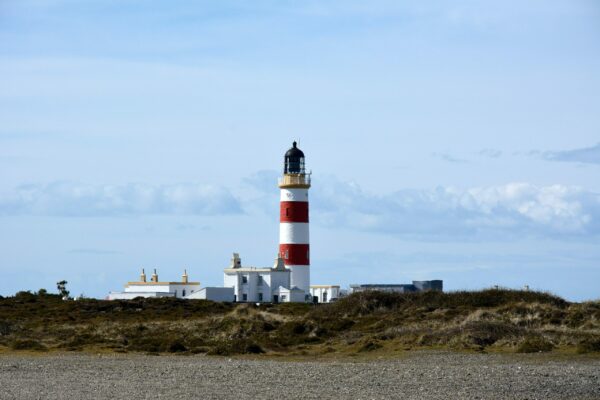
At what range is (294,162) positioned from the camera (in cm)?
6569

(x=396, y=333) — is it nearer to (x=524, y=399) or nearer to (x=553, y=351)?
(x=553, y=351)

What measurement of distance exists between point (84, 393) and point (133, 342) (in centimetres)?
1495

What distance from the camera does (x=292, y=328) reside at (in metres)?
37.3

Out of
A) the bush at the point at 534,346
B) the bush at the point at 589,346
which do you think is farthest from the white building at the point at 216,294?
the bush at the point at 589,346

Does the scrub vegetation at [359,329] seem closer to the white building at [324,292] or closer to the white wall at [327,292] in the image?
the white wall at [327,292]

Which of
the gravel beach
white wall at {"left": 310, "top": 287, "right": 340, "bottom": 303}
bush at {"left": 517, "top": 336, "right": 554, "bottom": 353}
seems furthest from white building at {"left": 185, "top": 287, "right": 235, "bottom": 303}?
bush at {"left": 517, "top": 336, "right": 554, "bottom": 353}

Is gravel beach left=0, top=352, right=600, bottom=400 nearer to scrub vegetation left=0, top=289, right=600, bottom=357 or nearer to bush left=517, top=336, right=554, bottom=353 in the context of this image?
bush left=517, top=336, right=554, bottom=353

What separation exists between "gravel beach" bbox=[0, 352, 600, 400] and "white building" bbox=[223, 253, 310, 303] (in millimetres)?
33134

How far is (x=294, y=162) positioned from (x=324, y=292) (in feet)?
28.2

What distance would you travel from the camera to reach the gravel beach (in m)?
21.0

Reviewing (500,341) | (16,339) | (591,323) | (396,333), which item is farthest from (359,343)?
(16,339)

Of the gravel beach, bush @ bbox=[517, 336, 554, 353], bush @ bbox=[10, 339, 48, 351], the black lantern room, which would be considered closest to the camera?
the gravel beach

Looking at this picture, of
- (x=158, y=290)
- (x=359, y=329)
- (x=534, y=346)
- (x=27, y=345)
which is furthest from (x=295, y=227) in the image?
(x=534, y=346)

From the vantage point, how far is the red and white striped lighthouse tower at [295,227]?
62.7 metres
